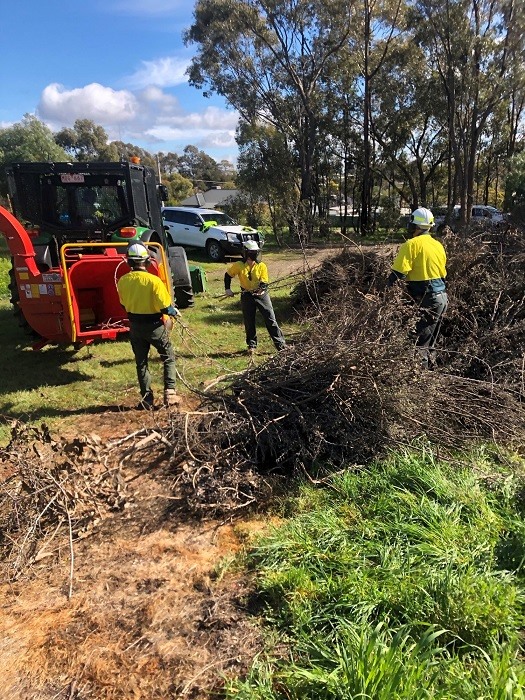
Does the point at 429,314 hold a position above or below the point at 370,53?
below

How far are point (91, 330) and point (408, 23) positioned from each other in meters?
22.8

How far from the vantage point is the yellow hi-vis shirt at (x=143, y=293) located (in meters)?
4.95

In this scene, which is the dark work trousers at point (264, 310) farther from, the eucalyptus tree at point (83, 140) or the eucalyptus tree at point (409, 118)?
the eucalyptus tree at point (83, 140)

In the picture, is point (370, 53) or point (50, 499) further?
point (370, 53)

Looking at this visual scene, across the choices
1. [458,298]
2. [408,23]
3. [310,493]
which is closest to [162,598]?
[310,493]

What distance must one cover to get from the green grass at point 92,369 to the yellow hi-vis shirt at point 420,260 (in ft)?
6.87

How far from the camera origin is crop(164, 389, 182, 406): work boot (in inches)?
204

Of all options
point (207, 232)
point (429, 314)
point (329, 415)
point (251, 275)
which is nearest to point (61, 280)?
point (251, 275)

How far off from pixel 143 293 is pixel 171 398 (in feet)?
3.78

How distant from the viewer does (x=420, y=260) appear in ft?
16.5

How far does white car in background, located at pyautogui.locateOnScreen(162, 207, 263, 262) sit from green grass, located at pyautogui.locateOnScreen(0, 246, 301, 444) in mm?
8762

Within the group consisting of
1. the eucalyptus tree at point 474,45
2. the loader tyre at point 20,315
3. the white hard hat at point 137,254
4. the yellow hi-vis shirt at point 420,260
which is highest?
the eucalyptus tree at point 474,45

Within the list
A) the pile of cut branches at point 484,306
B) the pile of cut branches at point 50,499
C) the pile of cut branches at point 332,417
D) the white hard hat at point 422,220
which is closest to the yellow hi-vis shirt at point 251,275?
the pile of cut branches at point 484,306

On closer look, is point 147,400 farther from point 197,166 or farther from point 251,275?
point 197,166
